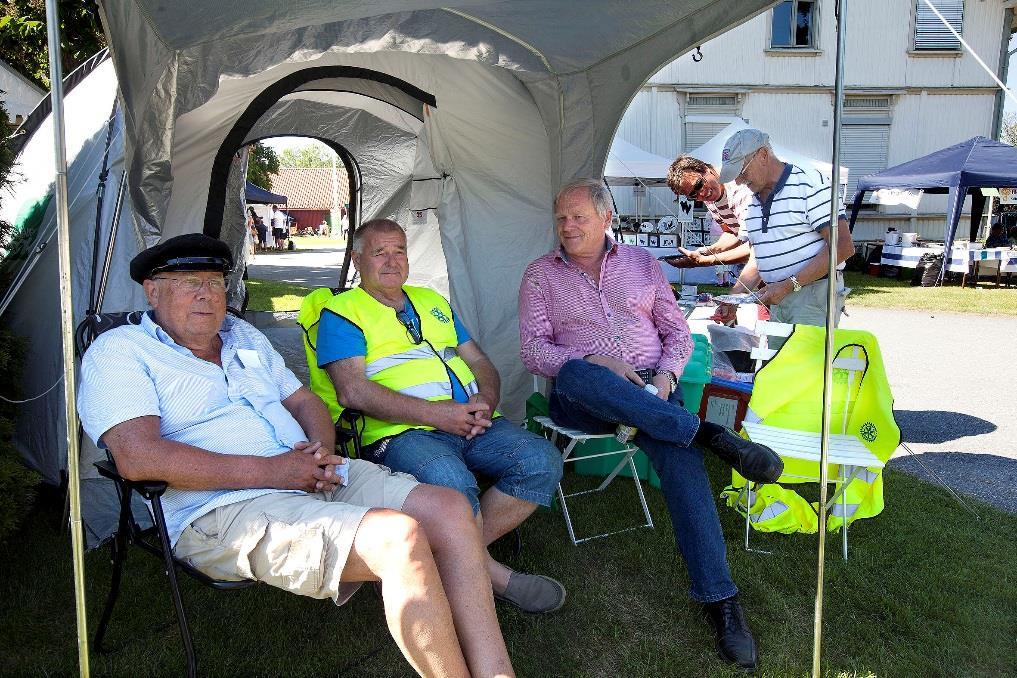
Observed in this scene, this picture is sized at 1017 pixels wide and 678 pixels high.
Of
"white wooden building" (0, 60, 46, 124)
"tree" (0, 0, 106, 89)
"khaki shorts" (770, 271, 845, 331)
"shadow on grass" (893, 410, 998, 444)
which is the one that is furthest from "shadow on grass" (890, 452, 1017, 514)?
"white wooden building" (0, 60, 46, 124)

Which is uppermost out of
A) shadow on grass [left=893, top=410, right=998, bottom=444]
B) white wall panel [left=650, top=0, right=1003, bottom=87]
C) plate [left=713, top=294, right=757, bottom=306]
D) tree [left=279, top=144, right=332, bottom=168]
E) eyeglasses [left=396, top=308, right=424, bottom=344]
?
tree [left=279, top=144, right=332, bottom=168]

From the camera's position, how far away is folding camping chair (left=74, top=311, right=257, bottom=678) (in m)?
2.09

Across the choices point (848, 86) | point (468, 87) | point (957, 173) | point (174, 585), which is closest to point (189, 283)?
point (174, 585)

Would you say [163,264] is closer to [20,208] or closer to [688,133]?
[20,208]

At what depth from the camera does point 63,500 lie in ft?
10.9

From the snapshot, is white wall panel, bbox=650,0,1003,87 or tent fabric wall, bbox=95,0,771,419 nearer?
tent fabric wall, bbox=95,0,771,419

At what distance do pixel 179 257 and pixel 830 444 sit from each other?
2.48 metres

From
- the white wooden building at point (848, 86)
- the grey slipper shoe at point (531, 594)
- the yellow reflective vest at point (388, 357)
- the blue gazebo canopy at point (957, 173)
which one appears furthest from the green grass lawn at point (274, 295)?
the blue gazebo canopy at point (957, 173)

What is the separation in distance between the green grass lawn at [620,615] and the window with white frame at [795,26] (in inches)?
→ 547

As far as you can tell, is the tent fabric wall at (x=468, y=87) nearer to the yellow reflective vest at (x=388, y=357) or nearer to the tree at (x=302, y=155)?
the yellow reflective vest at (x=388, y=357)

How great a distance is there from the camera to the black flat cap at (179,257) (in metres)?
2.38

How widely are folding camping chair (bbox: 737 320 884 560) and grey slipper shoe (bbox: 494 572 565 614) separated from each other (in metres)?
0.90

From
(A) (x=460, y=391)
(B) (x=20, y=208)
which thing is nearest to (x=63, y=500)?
(B) (x=20, y=208)

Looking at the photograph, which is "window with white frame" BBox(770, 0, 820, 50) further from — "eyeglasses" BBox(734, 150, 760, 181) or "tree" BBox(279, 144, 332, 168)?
"tree" BBox(279, 144, 332, 168)
